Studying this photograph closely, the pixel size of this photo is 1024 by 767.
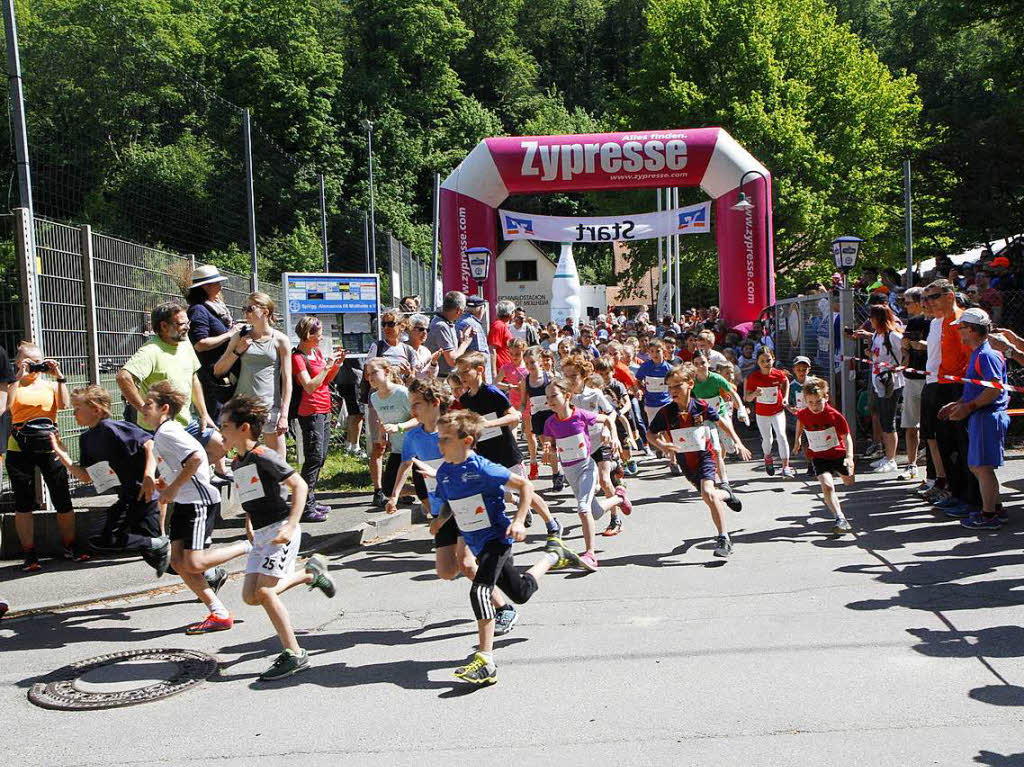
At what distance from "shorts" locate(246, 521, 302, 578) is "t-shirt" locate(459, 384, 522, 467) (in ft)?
7.78

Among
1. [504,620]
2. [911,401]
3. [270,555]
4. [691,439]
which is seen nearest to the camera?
[270,555]

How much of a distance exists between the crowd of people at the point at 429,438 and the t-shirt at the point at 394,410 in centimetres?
1

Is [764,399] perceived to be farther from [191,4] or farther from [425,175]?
[191,4]

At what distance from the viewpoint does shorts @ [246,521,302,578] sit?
554cm

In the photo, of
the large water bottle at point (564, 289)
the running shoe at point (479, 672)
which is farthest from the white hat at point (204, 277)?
the large water bottle at point (564, 289)

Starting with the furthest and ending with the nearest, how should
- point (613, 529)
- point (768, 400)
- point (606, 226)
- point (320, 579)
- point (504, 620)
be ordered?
point (606, 226) < point (768, 400) < point (613, 529) < point (320, 579) < point (504, 620)

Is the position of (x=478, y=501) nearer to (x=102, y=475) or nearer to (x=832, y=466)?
(x=102, y=475)

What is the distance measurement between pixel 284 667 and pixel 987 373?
614 cm

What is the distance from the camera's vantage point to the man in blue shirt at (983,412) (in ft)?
26.7

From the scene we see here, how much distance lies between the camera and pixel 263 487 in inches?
222

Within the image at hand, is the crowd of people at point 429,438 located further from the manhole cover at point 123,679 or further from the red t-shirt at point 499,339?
the red t-shirt at point 499,339

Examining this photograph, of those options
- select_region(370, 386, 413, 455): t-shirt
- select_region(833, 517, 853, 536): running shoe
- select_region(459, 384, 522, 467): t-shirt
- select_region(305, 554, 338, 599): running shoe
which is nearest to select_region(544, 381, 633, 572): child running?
select_region(459, 384, 522, 467): t-shirt

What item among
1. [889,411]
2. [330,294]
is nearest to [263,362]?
[330,294]

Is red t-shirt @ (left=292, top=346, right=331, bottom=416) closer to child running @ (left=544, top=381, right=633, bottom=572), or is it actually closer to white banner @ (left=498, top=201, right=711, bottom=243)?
child running @ (left=544, top=381, right=633, bottom=572)
